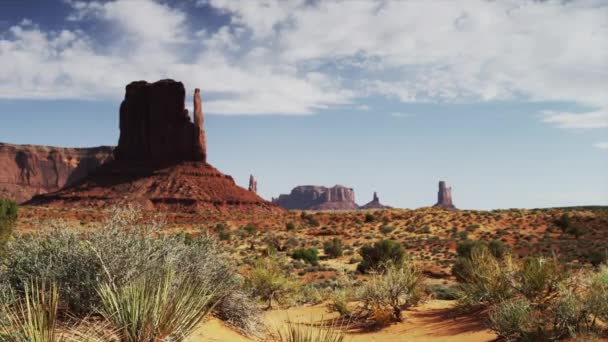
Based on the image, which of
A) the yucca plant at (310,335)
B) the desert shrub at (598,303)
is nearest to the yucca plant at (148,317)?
the yucca plant at (310,335)

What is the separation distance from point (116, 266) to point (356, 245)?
30220mm

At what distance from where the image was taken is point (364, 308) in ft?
37.8

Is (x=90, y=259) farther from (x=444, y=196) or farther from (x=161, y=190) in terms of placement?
(x=444, y=196)

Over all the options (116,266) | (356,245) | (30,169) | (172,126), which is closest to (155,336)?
(116,266)

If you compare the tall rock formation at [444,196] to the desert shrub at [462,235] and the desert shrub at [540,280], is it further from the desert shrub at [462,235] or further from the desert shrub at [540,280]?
the desert shrub at [540,280]

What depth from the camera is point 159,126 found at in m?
103

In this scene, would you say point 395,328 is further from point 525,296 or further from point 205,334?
point 205,334

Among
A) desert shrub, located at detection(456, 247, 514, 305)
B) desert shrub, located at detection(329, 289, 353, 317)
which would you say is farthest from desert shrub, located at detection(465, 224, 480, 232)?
desert shrub, located at detection(456, 247, 514, 305)

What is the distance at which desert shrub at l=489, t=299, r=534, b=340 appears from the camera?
7.86 m

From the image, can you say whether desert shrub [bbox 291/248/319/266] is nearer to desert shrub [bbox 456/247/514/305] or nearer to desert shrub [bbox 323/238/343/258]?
desert shrub [bbox 323/238/343/258]

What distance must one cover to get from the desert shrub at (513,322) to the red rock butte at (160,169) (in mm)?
71405

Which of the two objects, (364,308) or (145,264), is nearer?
(145,264)

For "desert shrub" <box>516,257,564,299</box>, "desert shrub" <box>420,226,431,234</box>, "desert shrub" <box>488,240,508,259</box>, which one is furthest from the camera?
"desert shrub" <box>420,226,431,234</box>

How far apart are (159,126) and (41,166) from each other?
68.8m
